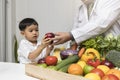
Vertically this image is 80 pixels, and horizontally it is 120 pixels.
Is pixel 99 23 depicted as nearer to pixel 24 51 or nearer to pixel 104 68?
pixel 104 68

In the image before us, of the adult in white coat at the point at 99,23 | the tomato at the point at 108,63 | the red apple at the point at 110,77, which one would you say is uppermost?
the adult in white coat at the point at 99,23

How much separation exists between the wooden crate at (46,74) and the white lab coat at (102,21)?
0.42 meters

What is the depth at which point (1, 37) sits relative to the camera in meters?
3.10

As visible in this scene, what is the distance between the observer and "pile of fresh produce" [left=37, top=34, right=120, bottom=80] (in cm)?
107

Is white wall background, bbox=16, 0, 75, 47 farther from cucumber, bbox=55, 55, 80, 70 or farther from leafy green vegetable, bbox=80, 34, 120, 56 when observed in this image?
cucumber, bbox=55, 55, 80, 70

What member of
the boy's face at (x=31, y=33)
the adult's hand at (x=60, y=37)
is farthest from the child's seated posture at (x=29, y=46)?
the adult's hand at (x=60, y=37)

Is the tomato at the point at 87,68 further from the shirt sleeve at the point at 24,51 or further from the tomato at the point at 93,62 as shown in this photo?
the shirt sleeve at the point at 24,51

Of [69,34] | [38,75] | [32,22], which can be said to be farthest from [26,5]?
[38,75]

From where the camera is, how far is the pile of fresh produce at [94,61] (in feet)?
3.52

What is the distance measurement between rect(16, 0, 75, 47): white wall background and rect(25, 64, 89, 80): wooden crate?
1737mm

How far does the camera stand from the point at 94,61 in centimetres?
119

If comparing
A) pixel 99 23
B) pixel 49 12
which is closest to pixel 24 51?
pixel 99 23

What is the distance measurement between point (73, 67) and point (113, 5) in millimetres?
559

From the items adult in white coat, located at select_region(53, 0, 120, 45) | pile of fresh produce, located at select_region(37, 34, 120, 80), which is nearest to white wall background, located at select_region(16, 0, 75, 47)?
adult in white coat, located at select_region(53, 0, 120, 45)
